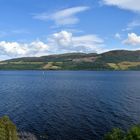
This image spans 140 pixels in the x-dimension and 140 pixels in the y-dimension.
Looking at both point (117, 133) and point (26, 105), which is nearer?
point (117, 133)

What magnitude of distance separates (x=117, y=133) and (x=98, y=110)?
57029 millimetres

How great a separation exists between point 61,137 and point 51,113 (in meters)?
29.0

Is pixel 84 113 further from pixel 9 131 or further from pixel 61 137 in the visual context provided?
pixel 9 131

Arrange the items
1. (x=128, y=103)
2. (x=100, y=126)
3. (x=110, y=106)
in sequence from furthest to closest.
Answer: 1. (x=128, y=103)
2. (x=110, y=106)
3. (x=100, y=126)

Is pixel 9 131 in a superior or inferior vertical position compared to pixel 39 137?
superior

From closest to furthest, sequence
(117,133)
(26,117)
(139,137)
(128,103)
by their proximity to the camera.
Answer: (139,137) < (117,133) < (26,117) < (128,103)

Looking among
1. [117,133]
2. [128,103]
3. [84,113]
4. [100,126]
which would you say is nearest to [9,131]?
[117,133]

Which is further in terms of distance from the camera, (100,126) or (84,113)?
(84,113)

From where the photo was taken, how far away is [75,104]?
11856cm

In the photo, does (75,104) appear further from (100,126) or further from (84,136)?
(84,136)

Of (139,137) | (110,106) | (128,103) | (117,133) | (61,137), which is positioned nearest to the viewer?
(139,137)

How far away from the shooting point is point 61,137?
232ft

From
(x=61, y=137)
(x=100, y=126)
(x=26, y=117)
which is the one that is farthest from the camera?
(x=26, y=117)

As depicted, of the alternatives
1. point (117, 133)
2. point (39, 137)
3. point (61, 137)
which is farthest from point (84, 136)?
point (117, 133)
